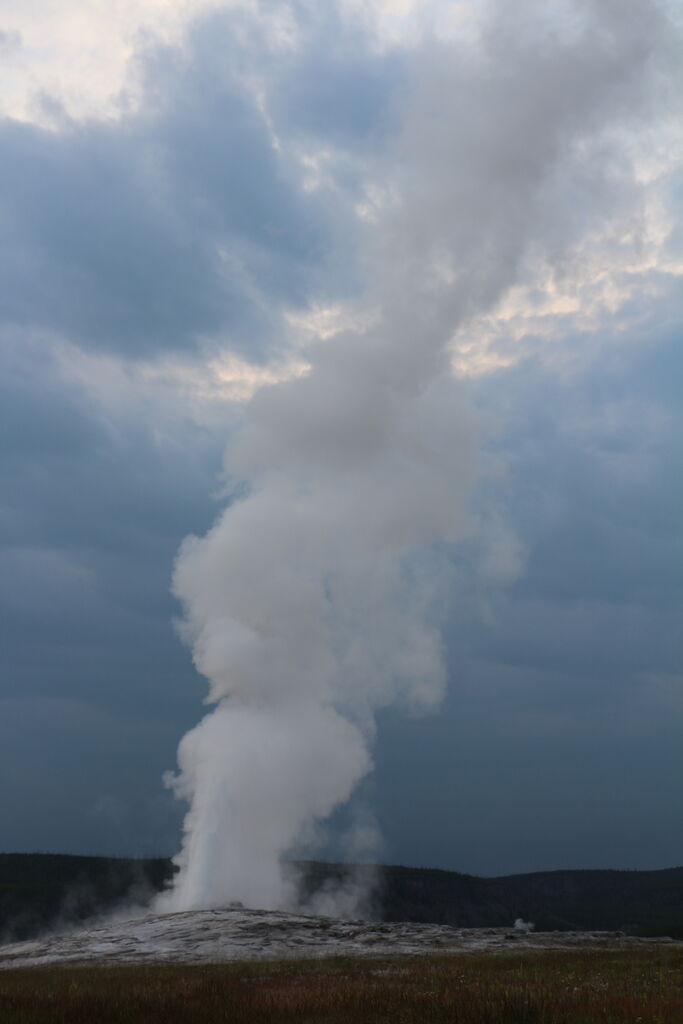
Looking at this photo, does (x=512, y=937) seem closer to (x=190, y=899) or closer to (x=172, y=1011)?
(x=190, y=899)

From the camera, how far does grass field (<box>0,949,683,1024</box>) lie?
18703mm

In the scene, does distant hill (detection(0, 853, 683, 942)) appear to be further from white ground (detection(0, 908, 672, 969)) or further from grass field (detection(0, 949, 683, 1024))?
grass field (detection(0, 949, 683, 1024))

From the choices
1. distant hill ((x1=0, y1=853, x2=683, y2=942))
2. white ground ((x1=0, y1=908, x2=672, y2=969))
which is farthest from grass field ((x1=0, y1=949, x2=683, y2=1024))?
distant hill ((x1=0, y1=853, x2=683, y2=942))

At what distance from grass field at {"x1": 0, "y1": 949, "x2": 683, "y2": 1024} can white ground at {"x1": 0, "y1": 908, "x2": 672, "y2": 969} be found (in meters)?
10.6

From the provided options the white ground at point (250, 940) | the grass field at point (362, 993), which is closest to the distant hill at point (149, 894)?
the white ground at point (250, 940)

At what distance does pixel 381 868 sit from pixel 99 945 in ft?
494

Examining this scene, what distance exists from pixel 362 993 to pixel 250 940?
31.8m

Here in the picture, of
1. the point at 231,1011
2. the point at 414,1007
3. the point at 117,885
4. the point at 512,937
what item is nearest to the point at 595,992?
the point at 414,1007

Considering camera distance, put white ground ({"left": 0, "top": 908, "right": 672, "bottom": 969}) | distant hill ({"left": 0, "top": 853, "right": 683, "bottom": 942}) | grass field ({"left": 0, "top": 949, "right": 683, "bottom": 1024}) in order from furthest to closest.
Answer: distant hill ({"left": 0, "top": 853, "right": 683, "bottom": 942})
white ground ({"left": 0, "top": 908, "right": 672, "bottom": 969})
grass field ({"left": 0, "top": 949, "right": 683, "bottom": 1024})

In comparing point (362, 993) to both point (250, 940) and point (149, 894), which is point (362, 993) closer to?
point (250, 940)

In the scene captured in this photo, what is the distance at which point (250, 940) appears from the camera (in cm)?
5153

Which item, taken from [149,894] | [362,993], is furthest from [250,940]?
[149,894]

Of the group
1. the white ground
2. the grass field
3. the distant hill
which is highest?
the distant hill

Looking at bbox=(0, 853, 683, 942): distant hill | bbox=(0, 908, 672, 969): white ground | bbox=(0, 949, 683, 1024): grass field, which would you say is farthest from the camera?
bbox=(0, 853, 683, 942): distant hill
